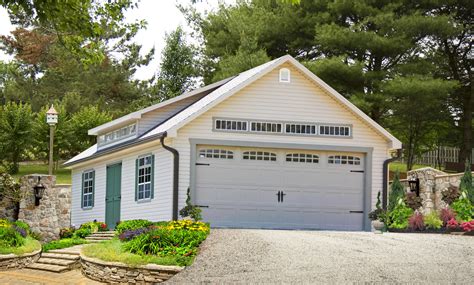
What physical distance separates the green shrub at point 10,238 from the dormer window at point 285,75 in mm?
7729

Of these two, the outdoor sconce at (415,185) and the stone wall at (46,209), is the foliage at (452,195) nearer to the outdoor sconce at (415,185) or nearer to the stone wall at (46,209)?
the outdoor sconce at (415,185)

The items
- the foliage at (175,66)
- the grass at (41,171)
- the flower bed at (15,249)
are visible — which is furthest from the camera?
the grass at (41,171)

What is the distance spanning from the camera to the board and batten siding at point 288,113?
1995 cm

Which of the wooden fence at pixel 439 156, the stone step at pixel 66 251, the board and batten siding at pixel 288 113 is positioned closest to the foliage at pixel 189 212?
the board and batten siding at pixel 288 113

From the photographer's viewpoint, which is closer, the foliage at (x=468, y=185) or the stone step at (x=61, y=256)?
the stone step at (x=61, y=256)

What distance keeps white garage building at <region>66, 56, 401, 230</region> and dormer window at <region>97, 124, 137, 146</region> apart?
46.5 inches

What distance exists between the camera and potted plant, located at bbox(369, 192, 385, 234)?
18.0m

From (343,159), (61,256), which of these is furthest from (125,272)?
(343,159)

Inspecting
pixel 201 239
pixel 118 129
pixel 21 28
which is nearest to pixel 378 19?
pixel 118 129

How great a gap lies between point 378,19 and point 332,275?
71.2 ft

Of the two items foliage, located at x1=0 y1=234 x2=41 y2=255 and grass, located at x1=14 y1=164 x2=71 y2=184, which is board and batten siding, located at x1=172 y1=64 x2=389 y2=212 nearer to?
foliage, located at x1=0 y1=234 x2=41 y2=255

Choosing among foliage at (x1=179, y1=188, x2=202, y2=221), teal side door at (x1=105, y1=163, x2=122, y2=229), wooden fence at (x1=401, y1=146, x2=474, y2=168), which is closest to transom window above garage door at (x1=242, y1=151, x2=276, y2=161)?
foliage at (x1=179, y1=188, x2=202, y2=221)

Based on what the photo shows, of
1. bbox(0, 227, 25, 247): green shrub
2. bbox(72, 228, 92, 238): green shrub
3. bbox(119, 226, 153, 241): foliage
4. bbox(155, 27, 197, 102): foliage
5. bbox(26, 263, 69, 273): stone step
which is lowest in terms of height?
bbox(26, 263, 69, 273): stone step

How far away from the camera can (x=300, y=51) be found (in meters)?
36.5
